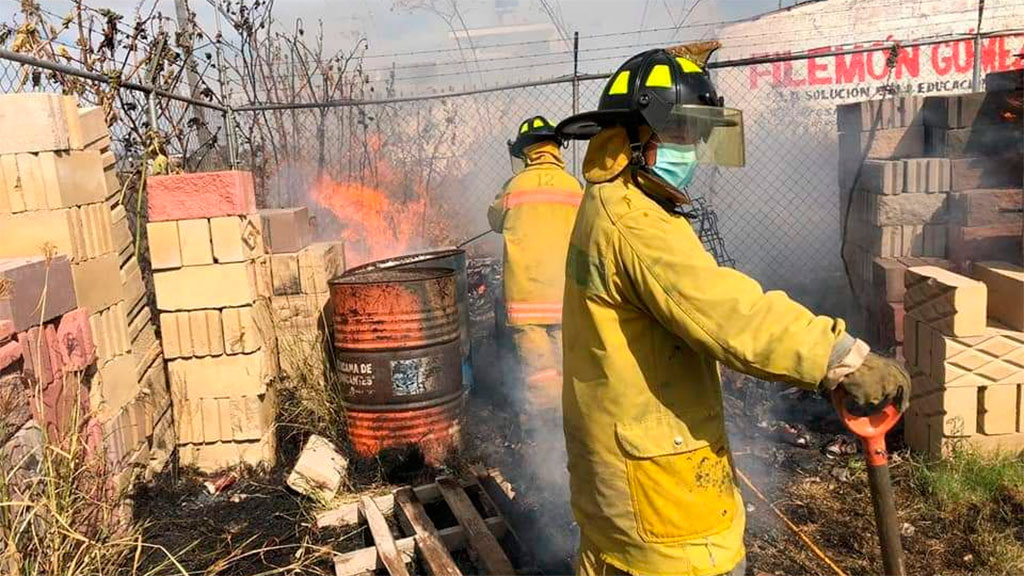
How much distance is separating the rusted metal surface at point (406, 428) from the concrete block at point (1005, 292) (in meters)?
3.29

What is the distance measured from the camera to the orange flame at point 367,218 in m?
8.70

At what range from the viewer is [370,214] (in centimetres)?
909

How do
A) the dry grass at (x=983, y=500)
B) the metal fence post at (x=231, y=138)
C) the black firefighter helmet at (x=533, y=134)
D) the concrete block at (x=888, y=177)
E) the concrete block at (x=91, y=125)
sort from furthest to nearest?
the metal fence post at (x=231, y=138)
the concrete block at (x=888, y=177)
the black firefighter helmet at (x=533, y=134)
the concrete block at (x=91, y=125)
the dry grass at (x=983, y=500)

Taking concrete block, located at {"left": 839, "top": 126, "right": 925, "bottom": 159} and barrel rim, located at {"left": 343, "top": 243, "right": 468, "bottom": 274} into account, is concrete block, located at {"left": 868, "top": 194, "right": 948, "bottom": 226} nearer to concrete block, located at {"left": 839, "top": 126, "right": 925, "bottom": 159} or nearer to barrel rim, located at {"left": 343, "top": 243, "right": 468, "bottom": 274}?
concrete block, located at {"left": 839, "top": 126, "right": 925, "bottom": 159}

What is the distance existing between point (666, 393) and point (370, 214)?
752 cm

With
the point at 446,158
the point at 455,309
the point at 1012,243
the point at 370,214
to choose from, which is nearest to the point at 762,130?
the point at 446,158

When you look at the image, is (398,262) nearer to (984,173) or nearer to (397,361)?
(397,361)

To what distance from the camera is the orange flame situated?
28.6ft

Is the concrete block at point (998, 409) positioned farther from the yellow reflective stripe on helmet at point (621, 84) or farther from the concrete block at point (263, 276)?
the concrete block at point (263, 276)

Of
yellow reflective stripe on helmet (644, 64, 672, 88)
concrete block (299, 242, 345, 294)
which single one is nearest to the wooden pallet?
concrete block (299, 242, 345, 294)

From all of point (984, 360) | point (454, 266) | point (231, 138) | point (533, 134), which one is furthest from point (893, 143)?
point (231, 138)

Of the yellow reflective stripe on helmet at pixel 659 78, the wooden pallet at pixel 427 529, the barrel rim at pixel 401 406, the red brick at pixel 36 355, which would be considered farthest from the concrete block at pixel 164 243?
the yellow reflective stripe on helmet at pixel 659 78

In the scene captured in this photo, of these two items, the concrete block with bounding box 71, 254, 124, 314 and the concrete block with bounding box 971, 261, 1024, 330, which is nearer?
the concrete block with bounding box 71, 254, 124, 314

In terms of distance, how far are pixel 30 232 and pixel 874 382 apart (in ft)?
11.5
